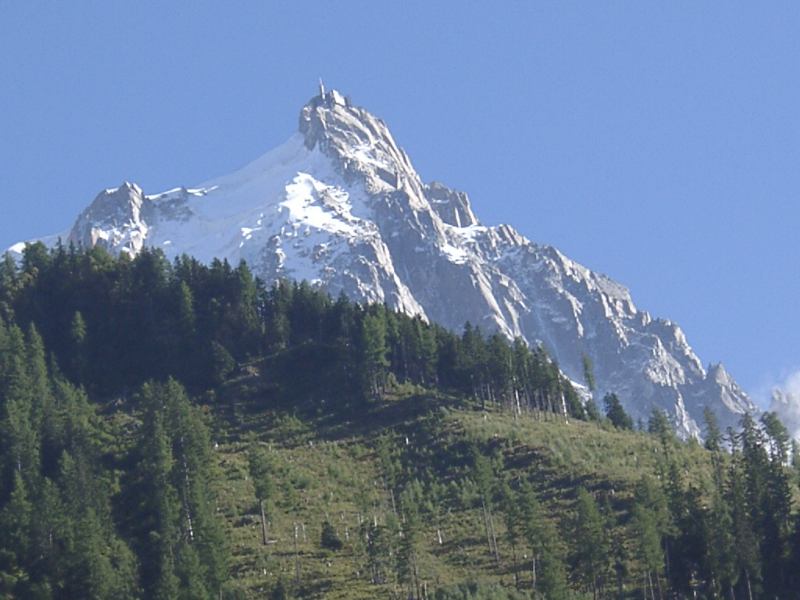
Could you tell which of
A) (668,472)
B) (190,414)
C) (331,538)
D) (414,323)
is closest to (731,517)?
(668,472)

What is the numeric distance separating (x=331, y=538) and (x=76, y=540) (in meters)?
22.0

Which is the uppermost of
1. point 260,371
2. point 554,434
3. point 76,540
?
point 260,371

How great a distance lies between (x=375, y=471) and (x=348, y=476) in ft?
11.2

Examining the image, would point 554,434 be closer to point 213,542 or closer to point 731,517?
point 731,517

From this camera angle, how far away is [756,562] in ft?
418

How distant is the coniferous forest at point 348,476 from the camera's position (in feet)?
419

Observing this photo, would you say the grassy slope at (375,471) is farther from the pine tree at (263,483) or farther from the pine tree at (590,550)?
the pine tree at (590,550)

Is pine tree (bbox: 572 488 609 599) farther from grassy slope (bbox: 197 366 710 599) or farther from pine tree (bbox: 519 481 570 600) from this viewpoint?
grassy slope (bbox: 197 366 710 599)

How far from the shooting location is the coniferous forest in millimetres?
127812

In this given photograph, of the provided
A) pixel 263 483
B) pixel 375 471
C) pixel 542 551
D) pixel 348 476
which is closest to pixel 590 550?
pixel 542 551

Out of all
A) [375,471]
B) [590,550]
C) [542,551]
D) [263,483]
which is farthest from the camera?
[375,471]

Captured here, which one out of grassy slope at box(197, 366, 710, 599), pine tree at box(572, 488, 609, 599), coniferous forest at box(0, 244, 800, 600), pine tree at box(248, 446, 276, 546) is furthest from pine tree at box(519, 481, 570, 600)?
pine tree at box(248, 446, 276, 546)

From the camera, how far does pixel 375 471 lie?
528 feet

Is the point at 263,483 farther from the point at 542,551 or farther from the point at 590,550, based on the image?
the point at 590,550
